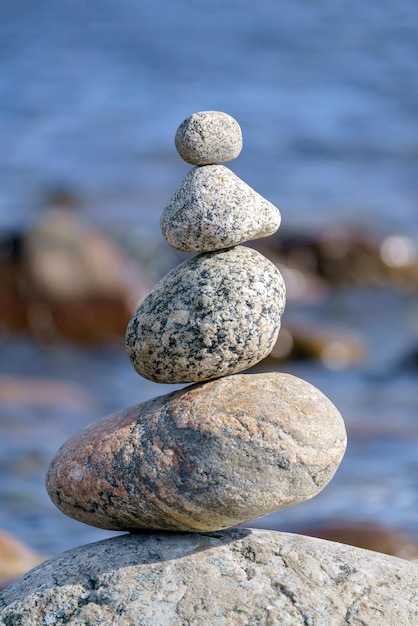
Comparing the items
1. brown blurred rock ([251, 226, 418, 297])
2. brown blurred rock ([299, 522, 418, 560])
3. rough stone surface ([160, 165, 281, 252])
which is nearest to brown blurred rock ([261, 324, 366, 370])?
brown blurred rock ([251, 226, 418, 297])

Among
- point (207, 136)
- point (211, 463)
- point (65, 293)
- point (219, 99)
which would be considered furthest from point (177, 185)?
point (211, 463)

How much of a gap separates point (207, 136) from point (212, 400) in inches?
55.9

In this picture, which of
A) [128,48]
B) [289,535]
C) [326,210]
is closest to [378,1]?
[128,48]

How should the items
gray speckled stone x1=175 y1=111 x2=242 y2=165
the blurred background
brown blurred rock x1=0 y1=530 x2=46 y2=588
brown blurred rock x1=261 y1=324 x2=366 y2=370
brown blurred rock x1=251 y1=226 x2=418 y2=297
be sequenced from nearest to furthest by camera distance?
gray speckled stone x1=175 y1=111 x2=242 y2=165
brown blurred rock x1=0 y1=530 x2=46 y2=588
the blurred background
brown blurred rock x1=261 y1=324 x2=366 y2=370
brown blurred rock x1=251 y1=226 x2=418 y2=297

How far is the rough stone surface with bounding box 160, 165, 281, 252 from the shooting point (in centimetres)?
553

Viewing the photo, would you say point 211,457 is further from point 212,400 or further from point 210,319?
point 210,319

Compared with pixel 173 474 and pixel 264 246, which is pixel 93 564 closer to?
pixel 173 474

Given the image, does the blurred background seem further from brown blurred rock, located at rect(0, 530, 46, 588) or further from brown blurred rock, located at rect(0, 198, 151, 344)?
brown blurred rock, located at rect(0, 530, 46, 588)

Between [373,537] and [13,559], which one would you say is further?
[373,537]

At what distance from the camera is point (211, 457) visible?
545 cm

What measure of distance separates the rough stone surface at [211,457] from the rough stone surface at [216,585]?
20cm

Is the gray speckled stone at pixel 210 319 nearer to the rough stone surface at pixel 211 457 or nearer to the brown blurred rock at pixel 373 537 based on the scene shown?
the rough stone surface at pixel 211 457

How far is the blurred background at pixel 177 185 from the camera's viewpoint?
43.1 feet

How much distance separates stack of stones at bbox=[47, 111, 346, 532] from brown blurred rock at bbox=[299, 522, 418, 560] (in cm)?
404
